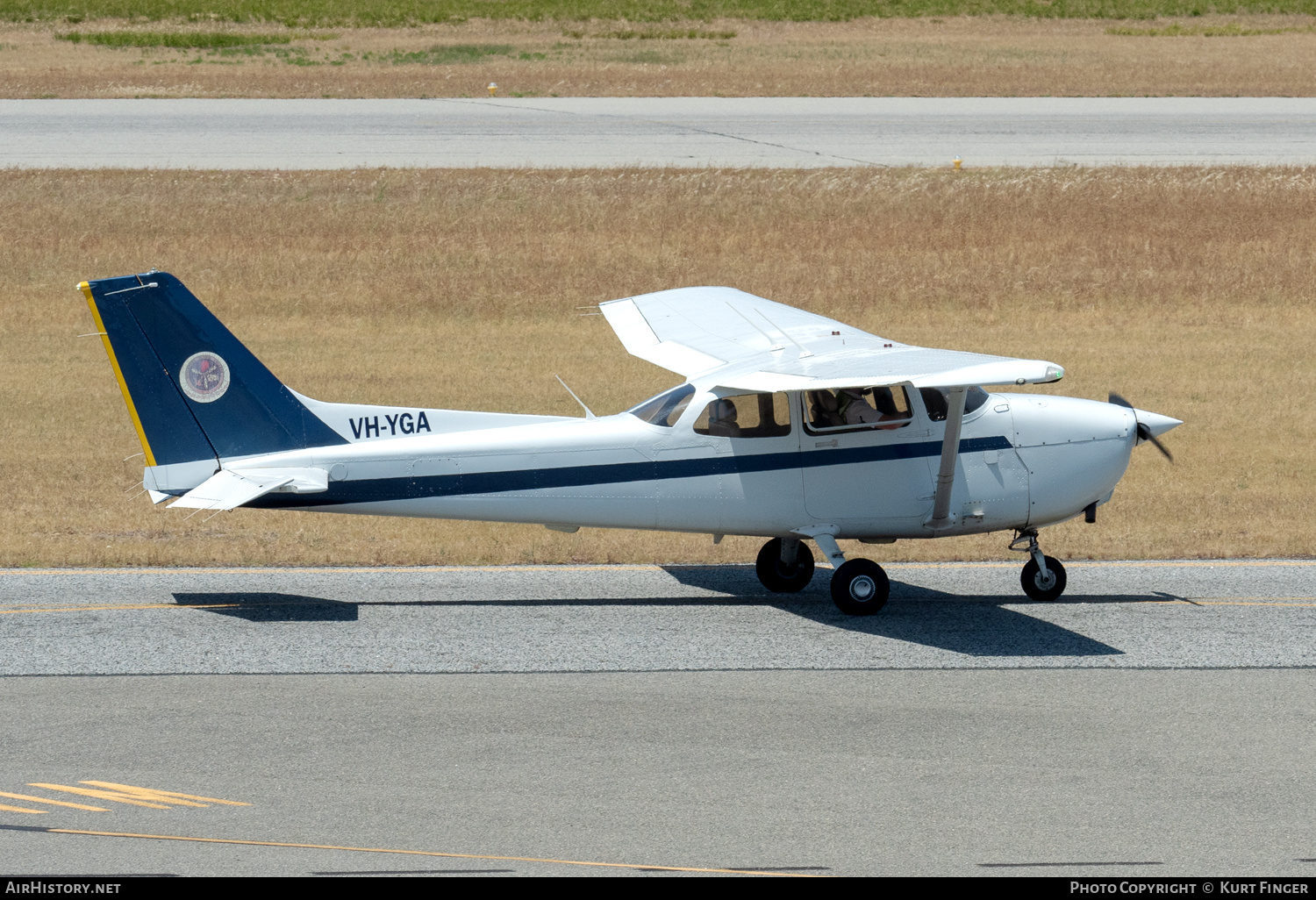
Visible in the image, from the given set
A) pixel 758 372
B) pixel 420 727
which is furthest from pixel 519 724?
pixel 758 372

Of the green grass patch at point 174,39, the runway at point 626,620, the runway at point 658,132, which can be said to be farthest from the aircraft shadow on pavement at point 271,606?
the green grass patch at point 174,39

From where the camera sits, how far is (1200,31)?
190ft

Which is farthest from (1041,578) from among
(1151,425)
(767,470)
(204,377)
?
(204,377)

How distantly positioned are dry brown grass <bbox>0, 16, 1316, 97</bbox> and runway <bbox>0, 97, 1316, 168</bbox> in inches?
75.3

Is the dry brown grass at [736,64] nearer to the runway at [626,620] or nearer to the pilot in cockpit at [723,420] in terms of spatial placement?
the runway at [626,620]

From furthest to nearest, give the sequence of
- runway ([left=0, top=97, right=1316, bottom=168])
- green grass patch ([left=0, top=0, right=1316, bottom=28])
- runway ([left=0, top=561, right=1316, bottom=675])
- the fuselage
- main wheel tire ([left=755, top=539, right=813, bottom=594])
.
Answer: green grass patch ([left=0, top=0, right=1316, bottom=28]) → runway ([left=0, top=97, right=1316, bottom=168]) → main wheel tire ([left=755, top=539, right=813, bottom=594]) → the fuselage → runway ([left=0, top=561, right=1316, bottom=675])

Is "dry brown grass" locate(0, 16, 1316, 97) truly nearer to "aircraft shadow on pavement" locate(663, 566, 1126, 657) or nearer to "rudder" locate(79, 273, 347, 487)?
"aircraft shadow on pavement" locate(663, 566, 1126, 657)

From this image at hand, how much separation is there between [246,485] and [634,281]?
18.0m

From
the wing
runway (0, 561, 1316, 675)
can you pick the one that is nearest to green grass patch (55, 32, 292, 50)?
the wing

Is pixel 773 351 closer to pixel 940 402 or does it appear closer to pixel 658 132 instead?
pixel 940 402

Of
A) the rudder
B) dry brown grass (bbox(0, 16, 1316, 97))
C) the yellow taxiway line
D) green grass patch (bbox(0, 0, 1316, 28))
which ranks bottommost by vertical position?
the yellow taxiway line

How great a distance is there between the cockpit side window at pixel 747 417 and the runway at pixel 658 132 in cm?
2390

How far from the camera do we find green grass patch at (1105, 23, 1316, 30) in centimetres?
5762

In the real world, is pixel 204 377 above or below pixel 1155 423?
above
